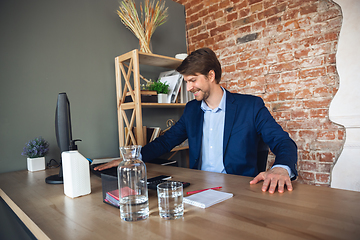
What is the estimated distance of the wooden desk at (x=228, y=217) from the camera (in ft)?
2.13

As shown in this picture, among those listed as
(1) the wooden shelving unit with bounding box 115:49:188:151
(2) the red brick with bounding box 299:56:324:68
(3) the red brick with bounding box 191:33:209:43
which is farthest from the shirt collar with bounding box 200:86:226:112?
(3) the red brick with bounding box 191:33:209:43

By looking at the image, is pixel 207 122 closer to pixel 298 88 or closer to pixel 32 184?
pixel 298 88

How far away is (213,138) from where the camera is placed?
1791 mm

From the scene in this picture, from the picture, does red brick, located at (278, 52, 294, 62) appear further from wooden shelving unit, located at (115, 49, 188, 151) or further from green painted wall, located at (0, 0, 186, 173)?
green painted wall, located at (0, 0, 186, 173)

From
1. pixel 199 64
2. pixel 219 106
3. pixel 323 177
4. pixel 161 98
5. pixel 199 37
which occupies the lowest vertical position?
pixel 323 177

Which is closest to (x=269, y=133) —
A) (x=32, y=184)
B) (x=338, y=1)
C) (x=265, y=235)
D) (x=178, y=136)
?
(x=178, y=136)

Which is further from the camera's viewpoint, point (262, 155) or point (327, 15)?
point (327, 15)

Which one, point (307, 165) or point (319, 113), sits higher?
point (319, 113)

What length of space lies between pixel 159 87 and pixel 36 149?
116 cm

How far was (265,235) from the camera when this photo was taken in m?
0.63

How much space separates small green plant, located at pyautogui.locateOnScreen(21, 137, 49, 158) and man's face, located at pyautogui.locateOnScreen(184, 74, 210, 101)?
115 centimetres

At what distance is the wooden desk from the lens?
25.6 inches

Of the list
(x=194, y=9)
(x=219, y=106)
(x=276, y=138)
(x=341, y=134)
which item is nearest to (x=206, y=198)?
(x=276, y=138)

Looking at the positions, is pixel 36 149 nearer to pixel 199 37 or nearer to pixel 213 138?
pixel 213 138
